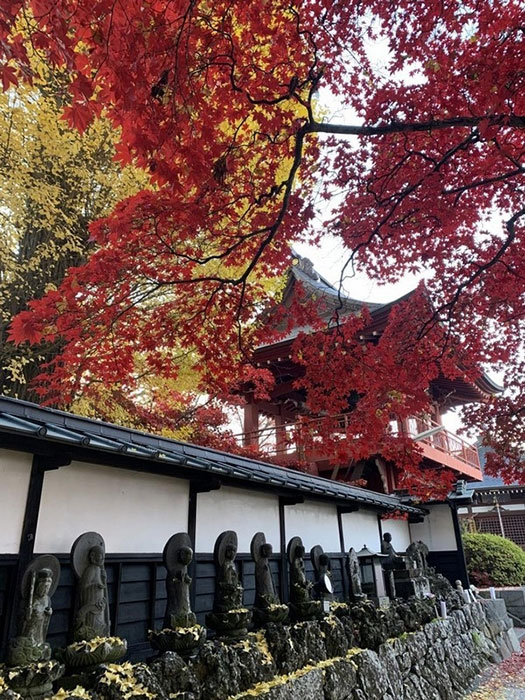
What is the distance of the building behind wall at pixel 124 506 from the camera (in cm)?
403

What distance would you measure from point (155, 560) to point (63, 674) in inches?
57.6

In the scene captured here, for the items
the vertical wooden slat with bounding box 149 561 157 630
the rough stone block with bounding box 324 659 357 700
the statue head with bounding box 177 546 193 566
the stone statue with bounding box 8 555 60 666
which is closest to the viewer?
the stone statue with bounding box 8 555 60 666

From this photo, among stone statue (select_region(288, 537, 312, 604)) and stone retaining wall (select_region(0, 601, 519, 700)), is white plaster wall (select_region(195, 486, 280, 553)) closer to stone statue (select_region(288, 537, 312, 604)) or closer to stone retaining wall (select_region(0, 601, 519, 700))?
stone statue (select_region(288, 537, 312, 604))

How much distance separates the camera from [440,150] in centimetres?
676

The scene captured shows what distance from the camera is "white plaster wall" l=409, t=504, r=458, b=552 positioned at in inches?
548

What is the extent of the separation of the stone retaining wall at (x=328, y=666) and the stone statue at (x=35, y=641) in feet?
0.43

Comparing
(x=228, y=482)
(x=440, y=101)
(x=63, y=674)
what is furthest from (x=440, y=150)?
(x=63, y=674)

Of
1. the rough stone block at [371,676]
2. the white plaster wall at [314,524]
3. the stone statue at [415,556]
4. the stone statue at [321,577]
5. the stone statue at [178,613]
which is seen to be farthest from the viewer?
the stone statue at [415,556]

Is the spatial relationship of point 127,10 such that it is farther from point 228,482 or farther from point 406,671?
point 406,671

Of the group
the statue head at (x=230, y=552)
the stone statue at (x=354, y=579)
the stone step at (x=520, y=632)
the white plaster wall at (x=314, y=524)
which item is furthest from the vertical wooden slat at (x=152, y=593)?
the stone step at (x=520, y=632)

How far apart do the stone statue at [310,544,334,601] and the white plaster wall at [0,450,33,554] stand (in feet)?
15.0

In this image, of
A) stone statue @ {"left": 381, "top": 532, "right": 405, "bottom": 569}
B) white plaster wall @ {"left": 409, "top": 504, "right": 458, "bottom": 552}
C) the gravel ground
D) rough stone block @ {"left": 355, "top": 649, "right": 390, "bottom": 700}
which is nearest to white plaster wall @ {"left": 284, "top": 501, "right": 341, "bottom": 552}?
stone statue @ {"left": 381, "top": 532, "right": 405, "bottom": 569}

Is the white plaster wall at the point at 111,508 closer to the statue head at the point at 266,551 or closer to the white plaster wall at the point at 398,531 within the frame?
the statue head at the point at 266,551

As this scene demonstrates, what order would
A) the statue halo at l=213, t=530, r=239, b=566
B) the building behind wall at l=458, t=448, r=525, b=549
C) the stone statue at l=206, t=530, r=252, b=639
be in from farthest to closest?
1. the building behind wall at l=458, t=448, r=525, b=549
2. the statue halo at l=213, t=530, r=239, b=566
3. the stone statue at l=206, t=530, r=252, b=639
